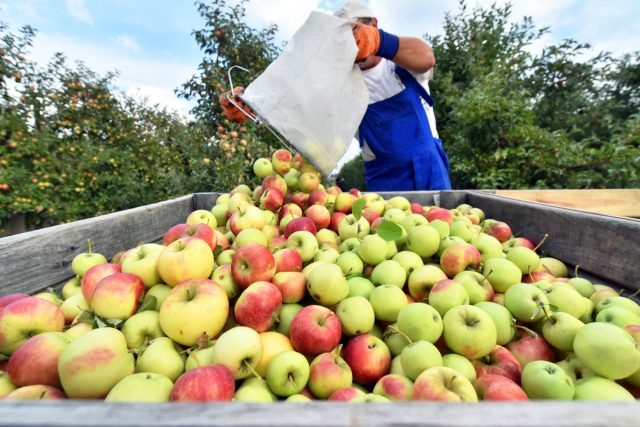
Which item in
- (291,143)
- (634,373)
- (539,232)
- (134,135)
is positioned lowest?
(634,373)

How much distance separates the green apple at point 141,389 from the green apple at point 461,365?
753mm

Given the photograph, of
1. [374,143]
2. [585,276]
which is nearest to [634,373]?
[585,276]

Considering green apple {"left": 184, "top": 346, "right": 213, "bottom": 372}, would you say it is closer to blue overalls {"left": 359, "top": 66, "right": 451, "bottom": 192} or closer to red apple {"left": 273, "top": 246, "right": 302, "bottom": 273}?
red apple {"left": 273, "top": 246, "right": 302, "bottom": 273}

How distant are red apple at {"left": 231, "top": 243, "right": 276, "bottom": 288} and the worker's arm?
161 cm

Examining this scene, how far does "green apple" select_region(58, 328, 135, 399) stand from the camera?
2.73 ft

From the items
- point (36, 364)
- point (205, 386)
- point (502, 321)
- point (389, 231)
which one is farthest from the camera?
point (389, 231)

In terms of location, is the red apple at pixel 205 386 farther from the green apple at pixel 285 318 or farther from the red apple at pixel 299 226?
the red apple at pixel 299 226

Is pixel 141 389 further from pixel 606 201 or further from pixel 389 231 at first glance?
pixel 606 201

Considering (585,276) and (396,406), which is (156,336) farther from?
(585,276)

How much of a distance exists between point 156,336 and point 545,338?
1238 millimetres

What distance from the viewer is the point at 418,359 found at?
927 mm

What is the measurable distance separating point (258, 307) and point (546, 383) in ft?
2.61

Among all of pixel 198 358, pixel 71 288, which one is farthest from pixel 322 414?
pixel 71 288

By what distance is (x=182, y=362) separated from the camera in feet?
3.25
